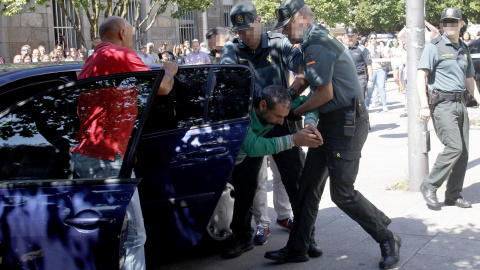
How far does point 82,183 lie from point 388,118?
35.1 ft

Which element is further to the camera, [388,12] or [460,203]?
[388,12]

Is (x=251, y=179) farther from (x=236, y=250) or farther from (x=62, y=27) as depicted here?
(x=62, y=27)

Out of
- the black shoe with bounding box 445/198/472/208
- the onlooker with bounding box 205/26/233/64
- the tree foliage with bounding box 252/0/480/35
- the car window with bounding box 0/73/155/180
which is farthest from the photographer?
Result: the tree foliage with bounding box 252/0/480/35

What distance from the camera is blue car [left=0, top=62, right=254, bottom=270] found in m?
2.73

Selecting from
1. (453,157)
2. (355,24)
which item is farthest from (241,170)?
(355,24)

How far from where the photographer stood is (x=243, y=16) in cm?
466

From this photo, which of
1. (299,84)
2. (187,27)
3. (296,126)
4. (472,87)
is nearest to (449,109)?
(472,87)

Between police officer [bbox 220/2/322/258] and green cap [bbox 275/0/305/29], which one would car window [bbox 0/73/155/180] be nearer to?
green cap [bbox 275/0/305/29]

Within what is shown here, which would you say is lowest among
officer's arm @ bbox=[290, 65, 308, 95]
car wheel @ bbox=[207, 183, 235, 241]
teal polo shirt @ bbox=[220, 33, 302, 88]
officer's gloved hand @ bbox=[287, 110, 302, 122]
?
car wheel @ bbox=[207, 183, 235, 241]

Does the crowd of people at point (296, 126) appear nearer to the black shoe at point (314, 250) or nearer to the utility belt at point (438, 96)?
the black shoe at point (314, 250)

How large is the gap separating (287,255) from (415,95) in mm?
2659

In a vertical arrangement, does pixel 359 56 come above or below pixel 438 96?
above

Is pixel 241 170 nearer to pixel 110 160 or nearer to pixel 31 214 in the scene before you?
pixel 110 160

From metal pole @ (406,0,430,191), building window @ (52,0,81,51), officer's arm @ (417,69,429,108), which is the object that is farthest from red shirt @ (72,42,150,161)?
building window @ (52,0,81,51)
